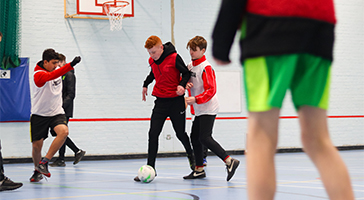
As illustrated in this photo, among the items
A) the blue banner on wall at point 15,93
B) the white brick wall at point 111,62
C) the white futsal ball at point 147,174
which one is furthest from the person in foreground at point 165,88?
the blue banner on wall at point 15,93

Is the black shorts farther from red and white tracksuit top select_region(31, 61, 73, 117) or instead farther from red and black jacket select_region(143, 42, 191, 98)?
red and black jacket select_region(143, 42, 191, 98)

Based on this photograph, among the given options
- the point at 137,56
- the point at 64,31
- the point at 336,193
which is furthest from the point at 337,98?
the point at 336,193

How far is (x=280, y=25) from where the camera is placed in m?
1.64

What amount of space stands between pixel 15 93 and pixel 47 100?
4441 millimetres

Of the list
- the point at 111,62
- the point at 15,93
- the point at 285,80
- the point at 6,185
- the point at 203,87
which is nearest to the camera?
the point at 285,80

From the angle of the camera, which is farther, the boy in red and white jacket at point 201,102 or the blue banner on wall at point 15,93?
the blue banner on wall at point 15,93

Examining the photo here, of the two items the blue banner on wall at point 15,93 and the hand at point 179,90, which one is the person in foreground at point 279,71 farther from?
the blue banner on wall at point 15,93

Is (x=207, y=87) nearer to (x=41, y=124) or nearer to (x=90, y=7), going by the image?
(x=41, y=124)

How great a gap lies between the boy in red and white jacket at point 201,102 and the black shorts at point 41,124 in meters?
1.77

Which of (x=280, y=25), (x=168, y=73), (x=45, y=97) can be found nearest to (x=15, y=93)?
(x=45, y=97)

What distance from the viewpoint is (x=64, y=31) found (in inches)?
404

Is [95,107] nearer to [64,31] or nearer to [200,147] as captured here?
[64,31]

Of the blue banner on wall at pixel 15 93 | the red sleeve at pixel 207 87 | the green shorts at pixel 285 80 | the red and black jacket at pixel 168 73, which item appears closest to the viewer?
the green shorts at pixel 285 80

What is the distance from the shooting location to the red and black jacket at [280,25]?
1.64 metres
